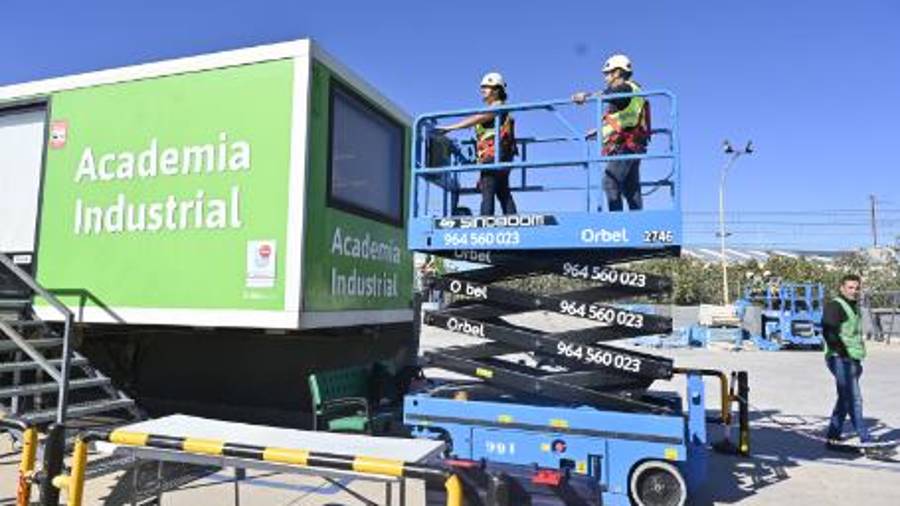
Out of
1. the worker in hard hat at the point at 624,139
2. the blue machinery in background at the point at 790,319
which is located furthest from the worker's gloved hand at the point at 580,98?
the blue machinery in background at the point at 790,319

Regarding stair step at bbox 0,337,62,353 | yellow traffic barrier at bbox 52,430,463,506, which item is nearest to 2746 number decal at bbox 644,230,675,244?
yellow traffic barrier at bbox 52,430,463,506

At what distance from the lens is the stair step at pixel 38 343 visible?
6.43m

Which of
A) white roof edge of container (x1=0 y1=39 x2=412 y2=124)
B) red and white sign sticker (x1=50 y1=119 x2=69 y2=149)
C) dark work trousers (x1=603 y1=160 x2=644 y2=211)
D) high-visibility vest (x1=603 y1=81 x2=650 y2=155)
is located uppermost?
white roof edge of container (x1=0 y1=39 x2=412 y2=124)

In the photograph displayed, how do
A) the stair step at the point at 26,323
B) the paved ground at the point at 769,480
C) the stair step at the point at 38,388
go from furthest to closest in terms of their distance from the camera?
the stair step at the point at 26,323 → the stair step at the point at 38,388 → the paved ground at the point at 769,480

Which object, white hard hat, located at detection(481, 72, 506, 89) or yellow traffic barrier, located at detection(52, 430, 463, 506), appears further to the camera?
white hard hat, located at detection(481, 72, 506, 89)

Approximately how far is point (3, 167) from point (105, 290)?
79.7 inches

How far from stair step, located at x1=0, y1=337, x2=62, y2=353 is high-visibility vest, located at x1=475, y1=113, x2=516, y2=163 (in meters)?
4.19

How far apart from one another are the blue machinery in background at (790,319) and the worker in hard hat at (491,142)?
19100 millimetres

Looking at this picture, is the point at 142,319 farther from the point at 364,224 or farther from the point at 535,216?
the point at 535,216

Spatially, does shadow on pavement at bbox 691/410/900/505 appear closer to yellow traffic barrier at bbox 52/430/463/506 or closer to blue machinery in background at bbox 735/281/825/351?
yellow traffic barrier at bbox 52/430/463/506

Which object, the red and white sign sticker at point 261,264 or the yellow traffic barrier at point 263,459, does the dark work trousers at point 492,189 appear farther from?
the yellow traffic barrier at point 263,459

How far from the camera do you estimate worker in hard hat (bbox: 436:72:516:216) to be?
19.9 ft

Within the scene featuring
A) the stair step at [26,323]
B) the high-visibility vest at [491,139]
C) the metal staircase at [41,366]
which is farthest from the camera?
the stair step at [26,323]

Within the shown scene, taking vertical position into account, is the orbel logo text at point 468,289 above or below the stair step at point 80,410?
above
